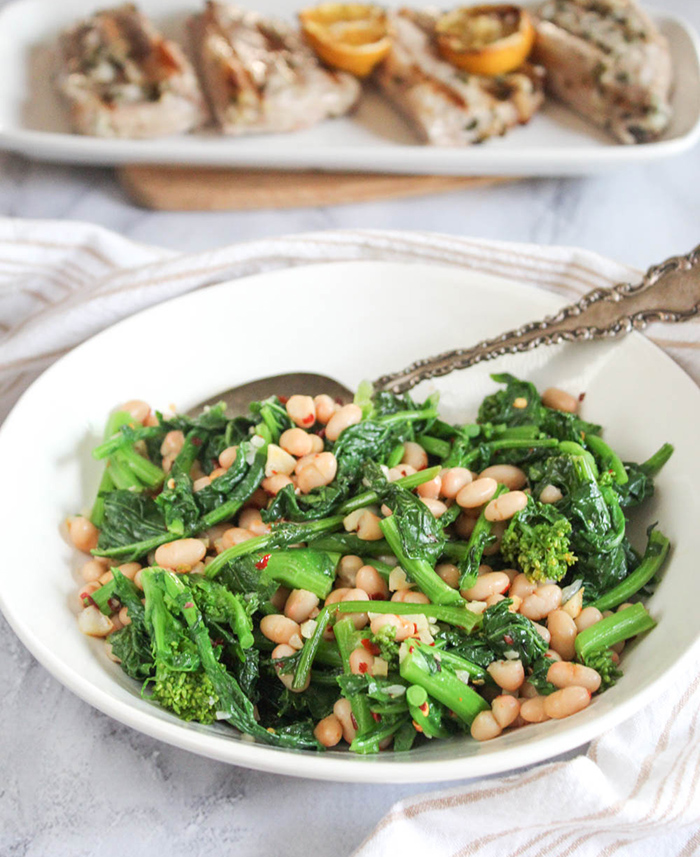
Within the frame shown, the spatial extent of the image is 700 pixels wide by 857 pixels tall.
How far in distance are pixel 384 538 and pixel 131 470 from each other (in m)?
0.88

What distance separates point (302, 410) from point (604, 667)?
1207 millimetres

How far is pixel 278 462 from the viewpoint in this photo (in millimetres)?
2742

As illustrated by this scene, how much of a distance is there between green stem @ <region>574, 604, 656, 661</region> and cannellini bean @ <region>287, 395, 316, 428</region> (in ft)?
3.57

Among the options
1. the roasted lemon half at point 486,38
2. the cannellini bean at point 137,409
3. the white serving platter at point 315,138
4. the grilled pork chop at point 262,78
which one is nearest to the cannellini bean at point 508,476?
the cannellini bean at point 137,409

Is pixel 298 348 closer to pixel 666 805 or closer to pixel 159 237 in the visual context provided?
pixel 159 237

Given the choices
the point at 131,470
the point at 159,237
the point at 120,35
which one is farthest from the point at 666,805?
the point at 120,35

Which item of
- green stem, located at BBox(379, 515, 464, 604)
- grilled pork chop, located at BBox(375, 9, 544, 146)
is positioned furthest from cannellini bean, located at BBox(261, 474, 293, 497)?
grilled pork chop, located at BBox(375, 9, 544, 146)

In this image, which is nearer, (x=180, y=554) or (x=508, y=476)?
(x=180, y=554)

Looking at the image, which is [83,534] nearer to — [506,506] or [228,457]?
[228,457]

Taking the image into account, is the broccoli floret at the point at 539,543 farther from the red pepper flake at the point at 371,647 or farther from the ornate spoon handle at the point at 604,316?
the ornate spoon handle at the point at 604,316

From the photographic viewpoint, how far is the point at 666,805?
83.3 inches

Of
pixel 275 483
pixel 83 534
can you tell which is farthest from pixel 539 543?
pixel 83 534

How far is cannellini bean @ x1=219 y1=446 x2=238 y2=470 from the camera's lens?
276cm

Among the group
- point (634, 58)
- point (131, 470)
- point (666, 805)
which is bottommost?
point (131, 470)
